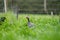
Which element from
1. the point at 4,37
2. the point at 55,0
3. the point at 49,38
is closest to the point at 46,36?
the point at 49,38

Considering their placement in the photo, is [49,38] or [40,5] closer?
[49,38]

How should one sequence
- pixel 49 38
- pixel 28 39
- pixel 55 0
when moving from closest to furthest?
pixel 49 38
pixel 28 39
pixel 55 0

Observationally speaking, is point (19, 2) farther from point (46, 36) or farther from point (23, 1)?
point (46, 36)

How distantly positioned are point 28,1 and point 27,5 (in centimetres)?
67

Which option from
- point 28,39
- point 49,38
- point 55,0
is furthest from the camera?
point 55,0

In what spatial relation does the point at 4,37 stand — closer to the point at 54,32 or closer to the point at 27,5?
the point at 54,32

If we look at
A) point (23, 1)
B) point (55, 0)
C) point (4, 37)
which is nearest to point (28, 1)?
point (23, 1)

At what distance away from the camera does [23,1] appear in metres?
16.0

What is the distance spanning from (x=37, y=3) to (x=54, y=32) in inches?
508

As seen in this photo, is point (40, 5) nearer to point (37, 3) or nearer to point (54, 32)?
point (37, 3)

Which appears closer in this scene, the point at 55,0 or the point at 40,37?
the point at 40,37

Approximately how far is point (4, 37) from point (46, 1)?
1301cm

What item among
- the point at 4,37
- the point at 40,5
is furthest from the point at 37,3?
the point at 4,37

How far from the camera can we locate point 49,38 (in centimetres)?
304
